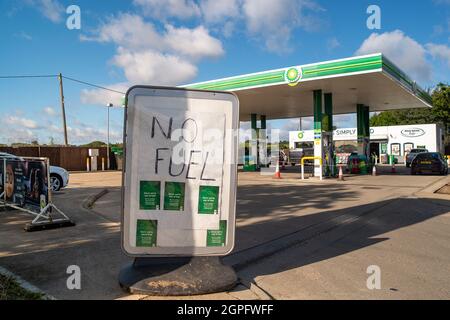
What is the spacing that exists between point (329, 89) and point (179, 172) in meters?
17.2

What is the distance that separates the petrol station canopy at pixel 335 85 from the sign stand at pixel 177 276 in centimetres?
1130

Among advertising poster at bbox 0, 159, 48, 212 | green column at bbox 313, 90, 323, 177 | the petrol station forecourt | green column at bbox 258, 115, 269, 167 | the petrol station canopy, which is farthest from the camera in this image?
green column at bbox 258, 115, 269, 167

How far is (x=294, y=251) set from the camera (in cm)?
580

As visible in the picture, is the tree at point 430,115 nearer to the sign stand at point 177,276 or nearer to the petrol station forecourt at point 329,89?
the petrol station forecourt at point 329,89

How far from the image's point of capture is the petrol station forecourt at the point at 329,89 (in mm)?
16266

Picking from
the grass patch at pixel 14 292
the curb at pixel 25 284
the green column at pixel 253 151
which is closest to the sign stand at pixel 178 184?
the curb at pixel 25 284

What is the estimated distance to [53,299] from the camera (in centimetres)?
382

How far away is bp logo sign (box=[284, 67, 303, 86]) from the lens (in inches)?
688

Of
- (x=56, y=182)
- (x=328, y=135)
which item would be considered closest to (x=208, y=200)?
(x=56, y=182)

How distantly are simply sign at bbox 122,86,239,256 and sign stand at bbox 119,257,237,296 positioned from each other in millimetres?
153

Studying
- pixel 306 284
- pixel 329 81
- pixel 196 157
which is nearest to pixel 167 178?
pixel 196 157

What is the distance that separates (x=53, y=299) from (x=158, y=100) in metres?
2.37

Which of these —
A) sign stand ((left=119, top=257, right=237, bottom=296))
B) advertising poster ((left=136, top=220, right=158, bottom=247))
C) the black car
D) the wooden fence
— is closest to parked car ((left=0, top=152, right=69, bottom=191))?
sign stand ((left=119, top=257, right=237, bottom=296))

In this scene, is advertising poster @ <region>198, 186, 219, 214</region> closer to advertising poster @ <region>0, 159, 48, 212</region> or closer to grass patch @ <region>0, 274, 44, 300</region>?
grass patch @ <region>0, 274, 44, 300</region>
